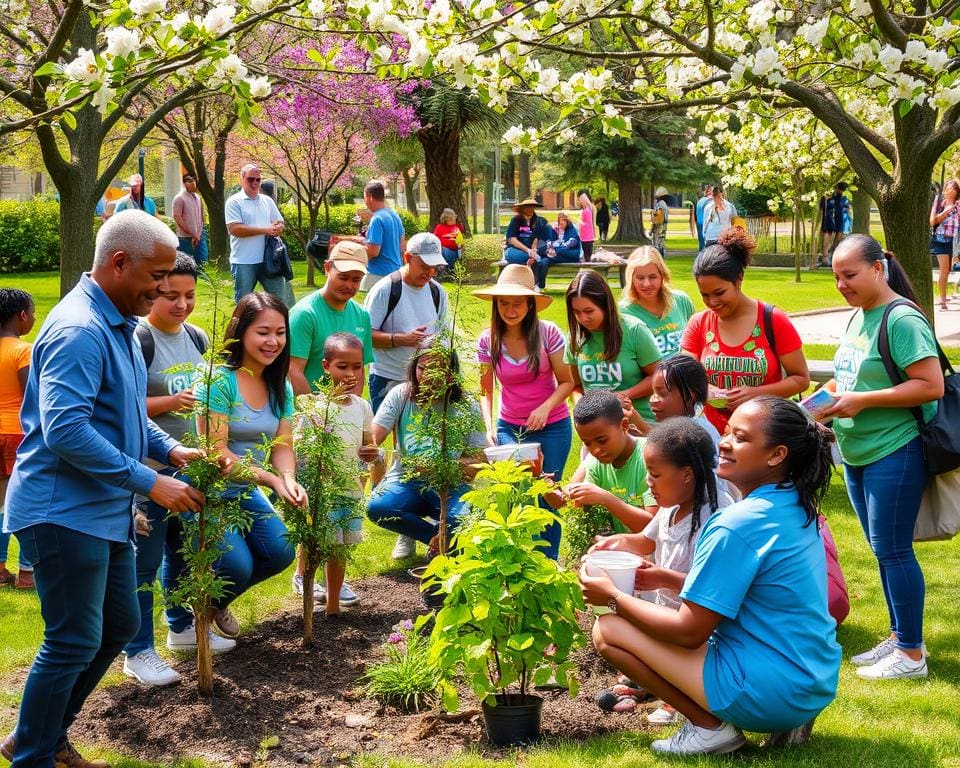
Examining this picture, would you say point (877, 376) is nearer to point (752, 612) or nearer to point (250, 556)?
point (752, 612)

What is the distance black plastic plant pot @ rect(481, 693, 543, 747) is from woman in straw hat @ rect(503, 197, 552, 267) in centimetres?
1671

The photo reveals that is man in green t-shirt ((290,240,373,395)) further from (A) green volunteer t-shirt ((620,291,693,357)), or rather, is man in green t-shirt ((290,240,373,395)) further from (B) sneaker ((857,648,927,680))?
(B) sneaker ((857,648,927,680))

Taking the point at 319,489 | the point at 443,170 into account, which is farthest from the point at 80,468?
the point at 443,170

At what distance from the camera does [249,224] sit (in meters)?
13.8

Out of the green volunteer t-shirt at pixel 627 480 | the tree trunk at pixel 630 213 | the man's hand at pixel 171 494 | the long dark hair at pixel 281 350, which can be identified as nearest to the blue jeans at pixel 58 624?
the man's hand at pixel 171 494

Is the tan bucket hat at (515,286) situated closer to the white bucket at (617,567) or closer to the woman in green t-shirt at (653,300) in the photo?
the woman in green t-shirt at (653,300)

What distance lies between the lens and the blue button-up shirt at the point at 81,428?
12.8 ft

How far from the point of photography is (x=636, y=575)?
443 cm

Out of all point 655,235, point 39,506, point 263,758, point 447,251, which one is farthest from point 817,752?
point 655,235

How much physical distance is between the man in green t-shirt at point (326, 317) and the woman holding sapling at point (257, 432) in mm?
1098

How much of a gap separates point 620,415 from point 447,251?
53.0 feet

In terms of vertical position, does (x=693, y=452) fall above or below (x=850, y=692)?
above

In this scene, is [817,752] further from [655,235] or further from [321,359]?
[655,235]

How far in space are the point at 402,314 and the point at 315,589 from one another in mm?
2189
